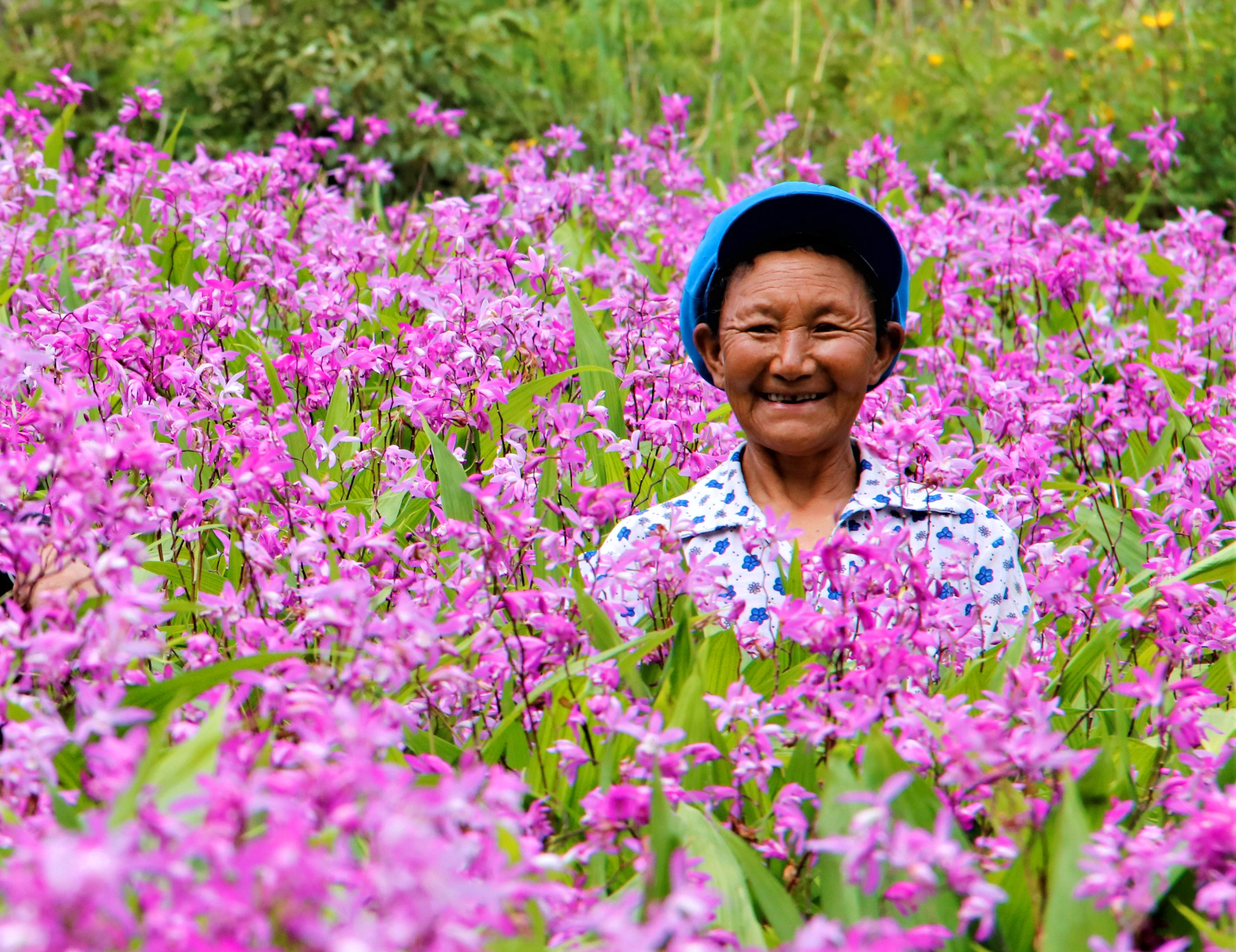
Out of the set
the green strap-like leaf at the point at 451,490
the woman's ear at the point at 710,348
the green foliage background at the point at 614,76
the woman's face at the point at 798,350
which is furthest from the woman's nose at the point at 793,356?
the green foliage background at the point at 614,76

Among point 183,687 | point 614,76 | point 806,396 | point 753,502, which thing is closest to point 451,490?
point 753,502

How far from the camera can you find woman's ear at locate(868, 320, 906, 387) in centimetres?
325

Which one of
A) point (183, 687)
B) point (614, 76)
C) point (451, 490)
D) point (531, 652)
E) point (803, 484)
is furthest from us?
point (614, 76)

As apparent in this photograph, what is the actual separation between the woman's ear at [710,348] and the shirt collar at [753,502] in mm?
209

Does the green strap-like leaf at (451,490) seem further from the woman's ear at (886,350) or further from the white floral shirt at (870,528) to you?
the woman's ear at (886,350)

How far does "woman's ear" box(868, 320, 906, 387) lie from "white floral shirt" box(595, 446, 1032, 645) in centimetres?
25

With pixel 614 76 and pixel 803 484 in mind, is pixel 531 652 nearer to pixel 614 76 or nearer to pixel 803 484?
pixel 803 484

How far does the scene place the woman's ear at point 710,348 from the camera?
3262 mm

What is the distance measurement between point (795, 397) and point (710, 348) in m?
0.30

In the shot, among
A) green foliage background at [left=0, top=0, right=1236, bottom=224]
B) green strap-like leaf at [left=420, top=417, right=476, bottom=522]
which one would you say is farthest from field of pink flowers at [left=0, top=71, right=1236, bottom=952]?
green foliage background at [left=0, top=0, right=1236, bottom=224]

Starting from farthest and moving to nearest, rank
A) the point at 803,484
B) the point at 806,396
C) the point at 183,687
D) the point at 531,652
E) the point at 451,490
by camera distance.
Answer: the point at 803,484
the point at 806,396
the point at 451,490
the point at 531,652
the point at 183,687

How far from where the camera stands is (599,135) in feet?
30.1

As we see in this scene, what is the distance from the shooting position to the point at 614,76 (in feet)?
28.6

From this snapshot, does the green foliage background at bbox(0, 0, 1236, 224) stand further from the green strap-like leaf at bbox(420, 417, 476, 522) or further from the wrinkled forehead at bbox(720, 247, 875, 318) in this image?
the green strap-like leaf at bbox(420, 417, 476, 522)
